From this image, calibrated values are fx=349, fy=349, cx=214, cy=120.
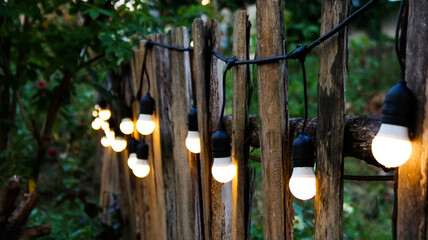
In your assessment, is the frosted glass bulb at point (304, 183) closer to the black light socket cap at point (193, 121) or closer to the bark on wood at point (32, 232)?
the black light socket cap at point (193, 121)

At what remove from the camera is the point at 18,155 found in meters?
3.31

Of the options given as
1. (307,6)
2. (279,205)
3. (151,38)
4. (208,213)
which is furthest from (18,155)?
(307,6)

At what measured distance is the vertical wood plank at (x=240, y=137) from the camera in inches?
51.9

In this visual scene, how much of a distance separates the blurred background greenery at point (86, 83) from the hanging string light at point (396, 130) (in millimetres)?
262

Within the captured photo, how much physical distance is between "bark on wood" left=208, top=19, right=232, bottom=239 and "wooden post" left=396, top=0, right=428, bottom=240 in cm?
84

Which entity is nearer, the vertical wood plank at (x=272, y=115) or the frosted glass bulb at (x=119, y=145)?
the vertical wood plank at (x=272, y=115)

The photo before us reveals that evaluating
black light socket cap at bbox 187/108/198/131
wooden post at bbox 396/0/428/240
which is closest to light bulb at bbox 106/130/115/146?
black light socket cap at bbox 187/108/198/131

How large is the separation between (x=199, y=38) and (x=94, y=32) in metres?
1.58

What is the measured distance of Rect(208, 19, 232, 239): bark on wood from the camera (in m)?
1.53

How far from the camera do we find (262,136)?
120 cm

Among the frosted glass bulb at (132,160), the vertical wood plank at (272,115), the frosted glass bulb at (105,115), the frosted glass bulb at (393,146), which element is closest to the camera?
the frosted glass bulb at (393,146)

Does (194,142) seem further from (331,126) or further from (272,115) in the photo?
(331,126)

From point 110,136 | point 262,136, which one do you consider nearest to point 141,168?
point 262,136

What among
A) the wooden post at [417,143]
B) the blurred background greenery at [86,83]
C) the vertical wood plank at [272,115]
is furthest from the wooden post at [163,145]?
the wooden post at [417,143]
